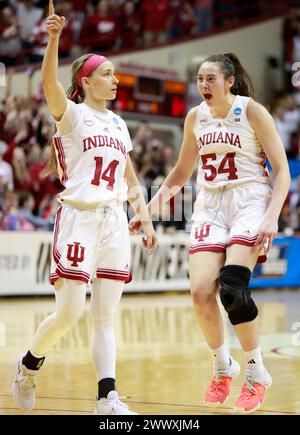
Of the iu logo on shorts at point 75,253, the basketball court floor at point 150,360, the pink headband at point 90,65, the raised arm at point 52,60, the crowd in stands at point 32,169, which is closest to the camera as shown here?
the raised arm at point 52,60

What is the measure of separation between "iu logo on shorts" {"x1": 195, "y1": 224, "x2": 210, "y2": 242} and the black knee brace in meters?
0.33

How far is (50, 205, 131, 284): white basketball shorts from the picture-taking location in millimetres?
5355

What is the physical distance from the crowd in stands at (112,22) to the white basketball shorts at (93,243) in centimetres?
1238

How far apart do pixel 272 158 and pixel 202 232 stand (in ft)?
2.23

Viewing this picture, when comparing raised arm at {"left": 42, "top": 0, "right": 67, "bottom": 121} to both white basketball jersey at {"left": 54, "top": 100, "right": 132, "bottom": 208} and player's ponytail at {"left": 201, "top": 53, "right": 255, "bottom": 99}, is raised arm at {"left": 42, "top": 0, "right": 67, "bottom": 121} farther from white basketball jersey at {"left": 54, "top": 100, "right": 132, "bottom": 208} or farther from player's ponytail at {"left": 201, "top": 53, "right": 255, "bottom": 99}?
player's ponytail at {"left": 201, "top": 53, "right": 255, "bottom": 99}

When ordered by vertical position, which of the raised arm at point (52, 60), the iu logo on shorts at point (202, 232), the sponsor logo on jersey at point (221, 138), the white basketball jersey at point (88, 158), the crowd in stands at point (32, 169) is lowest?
the iu logo on shorts at point (202, 232)

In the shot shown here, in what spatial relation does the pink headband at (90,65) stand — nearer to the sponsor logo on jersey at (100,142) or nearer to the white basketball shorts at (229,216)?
the sponsor logo on jersey at (100,142)

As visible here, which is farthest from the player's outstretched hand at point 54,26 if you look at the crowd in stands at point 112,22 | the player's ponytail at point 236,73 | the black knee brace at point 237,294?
the crowd in stands at point 112,22

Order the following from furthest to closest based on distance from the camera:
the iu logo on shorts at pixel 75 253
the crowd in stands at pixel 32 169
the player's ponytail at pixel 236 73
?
the crowd in stands at pixel 32 169
the player's ponytail at pixel 236 73
the iu logo on shorts at pixel 75 253

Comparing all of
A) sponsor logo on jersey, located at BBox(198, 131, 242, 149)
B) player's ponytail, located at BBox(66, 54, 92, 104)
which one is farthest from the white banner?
sponsor logo on jersey, located at BBox(198, 131, 242, 149)

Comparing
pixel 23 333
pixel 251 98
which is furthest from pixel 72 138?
pixel 23 333

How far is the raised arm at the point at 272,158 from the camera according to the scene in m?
5.67

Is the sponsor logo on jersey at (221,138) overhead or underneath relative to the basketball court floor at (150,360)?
overhead
